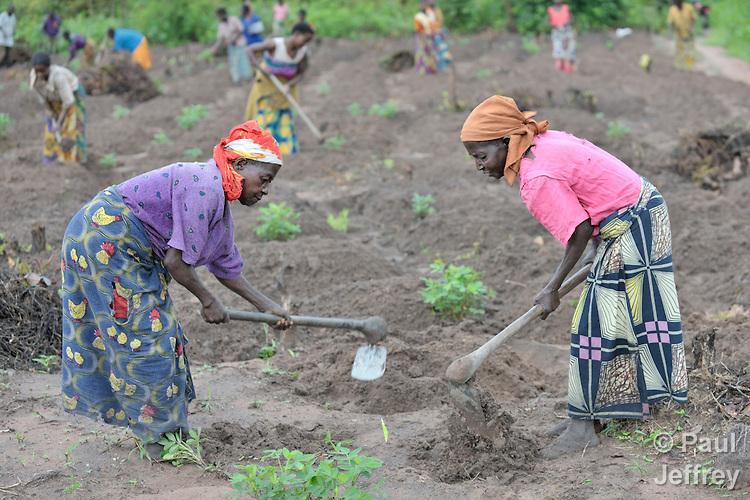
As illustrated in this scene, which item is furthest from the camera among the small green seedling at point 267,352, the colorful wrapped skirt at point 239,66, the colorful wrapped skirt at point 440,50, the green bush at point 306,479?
the colorful wrapped skirt at point 239,66

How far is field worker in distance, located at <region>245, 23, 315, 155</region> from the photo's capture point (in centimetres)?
998

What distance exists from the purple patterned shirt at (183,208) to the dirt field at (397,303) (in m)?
0.98

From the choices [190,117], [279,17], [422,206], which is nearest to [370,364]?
[422,206]

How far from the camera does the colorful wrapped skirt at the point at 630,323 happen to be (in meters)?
3.80

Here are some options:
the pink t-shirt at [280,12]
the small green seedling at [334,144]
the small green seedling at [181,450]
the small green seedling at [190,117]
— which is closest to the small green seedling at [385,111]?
the small green seedling at [334,144]

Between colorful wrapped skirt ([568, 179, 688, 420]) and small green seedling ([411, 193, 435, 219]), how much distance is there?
4.43 meters

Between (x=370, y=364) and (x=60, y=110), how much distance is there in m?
6.65

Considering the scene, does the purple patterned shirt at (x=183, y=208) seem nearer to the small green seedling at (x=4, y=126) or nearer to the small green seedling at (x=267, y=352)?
the small green seedling at (x=267, y=352)

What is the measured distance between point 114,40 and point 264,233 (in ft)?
39.9

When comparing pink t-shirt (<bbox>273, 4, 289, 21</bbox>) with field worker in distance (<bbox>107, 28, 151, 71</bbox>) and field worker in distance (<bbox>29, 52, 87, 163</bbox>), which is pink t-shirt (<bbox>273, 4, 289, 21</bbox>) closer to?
field worker in distance (<bbox>107, 28, 151, 71</bbox>)

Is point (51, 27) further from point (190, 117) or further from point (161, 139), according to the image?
point (161, 139)

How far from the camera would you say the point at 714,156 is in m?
9.47

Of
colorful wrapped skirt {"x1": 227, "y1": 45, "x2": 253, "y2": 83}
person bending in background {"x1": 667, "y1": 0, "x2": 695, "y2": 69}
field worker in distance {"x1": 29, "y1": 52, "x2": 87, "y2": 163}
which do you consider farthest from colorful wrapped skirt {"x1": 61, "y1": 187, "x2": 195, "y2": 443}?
person bending in background {"x1": 667, "y1": 0, "x2": 695, "y2": 69}

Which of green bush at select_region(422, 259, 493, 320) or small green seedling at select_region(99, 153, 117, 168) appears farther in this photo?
small green seedling at select_region(99, 153, 117, 168)
